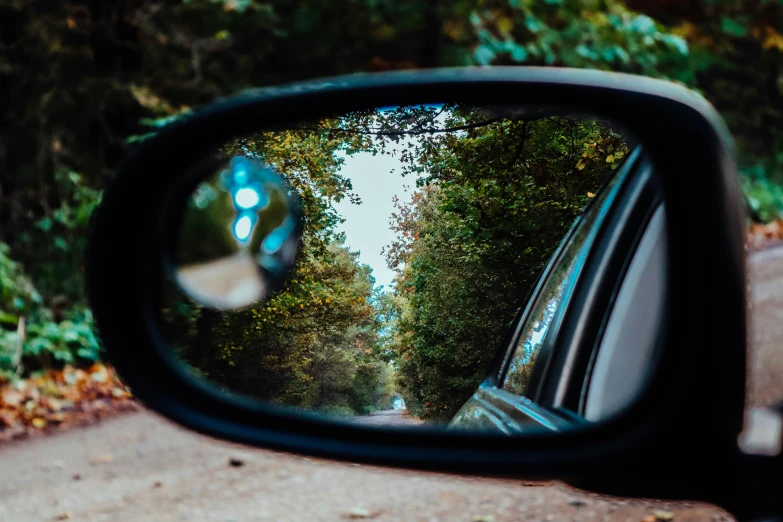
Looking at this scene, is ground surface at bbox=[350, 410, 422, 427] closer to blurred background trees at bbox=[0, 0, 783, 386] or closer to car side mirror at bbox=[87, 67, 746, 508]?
car side mirror at bbox=[87, 67, 746, 508]

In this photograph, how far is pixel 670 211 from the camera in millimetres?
1046

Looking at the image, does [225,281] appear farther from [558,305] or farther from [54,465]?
[54,465]

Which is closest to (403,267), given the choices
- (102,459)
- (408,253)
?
(408,253)

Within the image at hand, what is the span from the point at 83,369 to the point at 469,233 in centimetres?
571

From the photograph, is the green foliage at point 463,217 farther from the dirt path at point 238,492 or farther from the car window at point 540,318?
the dirt path at point 238,492

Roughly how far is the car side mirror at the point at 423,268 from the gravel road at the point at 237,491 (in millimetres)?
1014

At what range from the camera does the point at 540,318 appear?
178 centimetres

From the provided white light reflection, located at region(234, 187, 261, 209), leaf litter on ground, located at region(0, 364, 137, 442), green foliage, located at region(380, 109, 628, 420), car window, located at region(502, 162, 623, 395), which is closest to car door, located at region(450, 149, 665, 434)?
car window, located at region(502, 162, 623, 395)

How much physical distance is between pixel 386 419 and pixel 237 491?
2.60 m

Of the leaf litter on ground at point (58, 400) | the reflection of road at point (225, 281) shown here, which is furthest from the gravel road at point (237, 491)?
the reflection of road at point (225, 281)

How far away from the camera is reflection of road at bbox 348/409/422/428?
51.4 inches

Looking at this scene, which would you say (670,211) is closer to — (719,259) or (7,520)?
(719,259)

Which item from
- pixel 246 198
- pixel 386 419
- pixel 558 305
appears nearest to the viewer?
pixel 386 419

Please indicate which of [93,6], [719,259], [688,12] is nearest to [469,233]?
[719,259]
